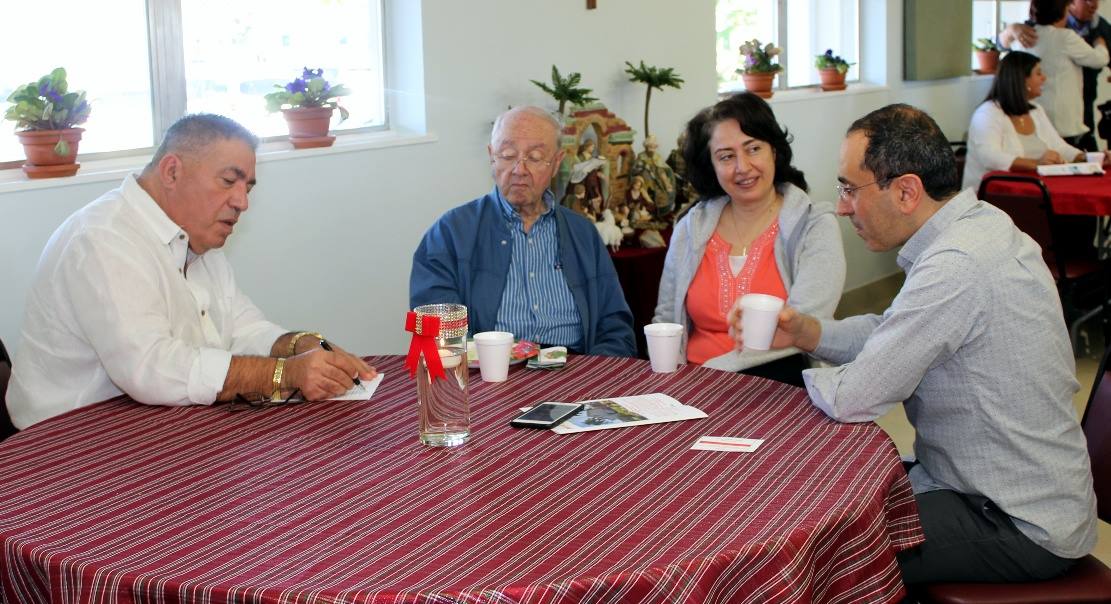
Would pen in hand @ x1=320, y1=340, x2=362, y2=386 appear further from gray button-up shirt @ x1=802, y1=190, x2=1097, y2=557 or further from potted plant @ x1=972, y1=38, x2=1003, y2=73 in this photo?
potted plant @ x1=972, y1=38, x2=1003, y2=73

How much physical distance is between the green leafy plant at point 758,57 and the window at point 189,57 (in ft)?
8.54

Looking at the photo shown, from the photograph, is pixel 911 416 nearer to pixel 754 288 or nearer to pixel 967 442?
pixel 967 442

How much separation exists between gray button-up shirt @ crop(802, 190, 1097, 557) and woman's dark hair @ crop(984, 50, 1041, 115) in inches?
190

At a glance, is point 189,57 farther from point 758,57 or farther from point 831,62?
point 831,62

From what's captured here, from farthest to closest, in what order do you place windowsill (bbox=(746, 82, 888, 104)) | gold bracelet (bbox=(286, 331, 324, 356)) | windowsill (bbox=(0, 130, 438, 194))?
1. windowsill (bbox=(746, 82, 888, 104))
2. windowsill (bbox=(0, 130, 438, 194))
3. gold bracelet (bbox=(286, 331, 324, 356))

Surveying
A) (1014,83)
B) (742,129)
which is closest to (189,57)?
(742,129)

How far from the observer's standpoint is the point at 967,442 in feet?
7.08

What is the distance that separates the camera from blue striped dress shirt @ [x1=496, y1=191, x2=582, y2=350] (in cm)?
330

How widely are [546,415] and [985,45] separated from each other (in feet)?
25.6

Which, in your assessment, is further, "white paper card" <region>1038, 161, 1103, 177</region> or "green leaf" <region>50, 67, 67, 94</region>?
"white paper card" <region>1038, 161, 1103, 177</region>

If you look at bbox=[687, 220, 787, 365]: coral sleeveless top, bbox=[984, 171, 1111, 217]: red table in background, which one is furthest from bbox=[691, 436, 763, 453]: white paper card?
bbox=[984, 171, 1111, 217]: red table in background

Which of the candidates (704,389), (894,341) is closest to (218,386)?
(704,389)

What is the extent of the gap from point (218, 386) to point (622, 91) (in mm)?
3308

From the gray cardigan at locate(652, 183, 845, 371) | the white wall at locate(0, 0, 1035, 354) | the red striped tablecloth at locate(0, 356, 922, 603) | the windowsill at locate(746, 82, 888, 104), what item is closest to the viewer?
the red striped tablecloth at locate(0, 356, 922, 603)
